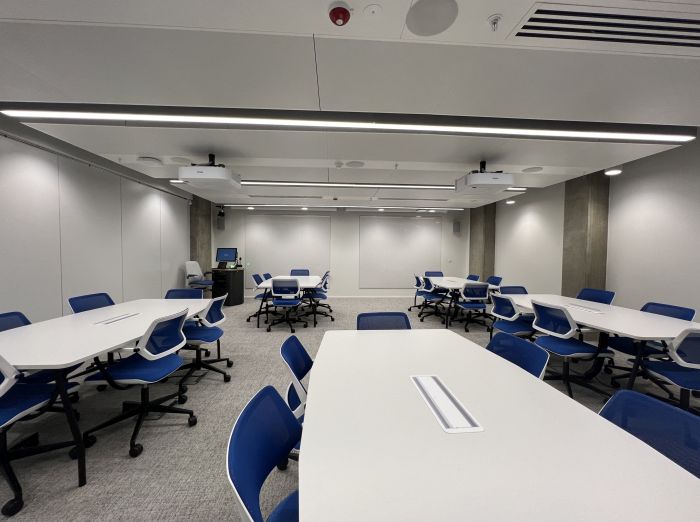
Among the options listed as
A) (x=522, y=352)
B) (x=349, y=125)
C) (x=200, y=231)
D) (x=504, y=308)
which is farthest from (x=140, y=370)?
(x=200, y=231)

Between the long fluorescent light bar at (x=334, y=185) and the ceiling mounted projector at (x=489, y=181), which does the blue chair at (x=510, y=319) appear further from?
the long fluorescent light bar at (x=334, y=185)

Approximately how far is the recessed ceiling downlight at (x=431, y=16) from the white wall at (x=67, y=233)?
15.4ft

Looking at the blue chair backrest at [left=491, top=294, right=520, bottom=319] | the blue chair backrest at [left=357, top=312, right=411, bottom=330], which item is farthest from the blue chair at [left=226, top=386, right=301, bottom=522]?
the blue chair backrest at [left=491, top=294, right=520, bottom=319]

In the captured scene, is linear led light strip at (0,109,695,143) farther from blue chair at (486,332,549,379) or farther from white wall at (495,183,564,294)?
white wall at (495,183,564,294)

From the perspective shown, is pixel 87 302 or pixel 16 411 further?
pixel 87 302

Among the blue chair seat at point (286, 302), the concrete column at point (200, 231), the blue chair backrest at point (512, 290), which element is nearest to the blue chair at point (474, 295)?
the blue chair backrest at point (512, 290)

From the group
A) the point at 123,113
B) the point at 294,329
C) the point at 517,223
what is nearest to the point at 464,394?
the point at 123,113

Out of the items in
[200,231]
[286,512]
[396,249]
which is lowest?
[286,512]

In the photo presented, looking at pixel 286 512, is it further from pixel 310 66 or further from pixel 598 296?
pixel 598 296

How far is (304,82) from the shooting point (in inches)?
81.2

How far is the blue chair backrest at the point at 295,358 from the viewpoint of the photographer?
163cm

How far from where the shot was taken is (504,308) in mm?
3754

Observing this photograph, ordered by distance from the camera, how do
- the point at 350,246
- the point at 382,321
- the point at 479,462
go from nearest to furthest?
1. the point at 479,462
2. the point at 382,321
3. the point at 350,246

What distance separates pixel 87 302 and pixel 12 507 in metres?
2.11
